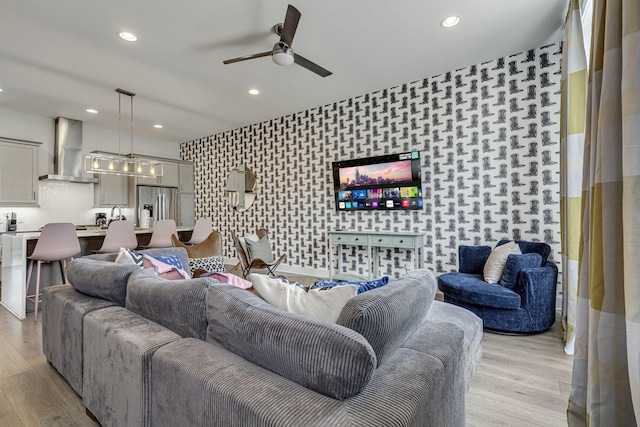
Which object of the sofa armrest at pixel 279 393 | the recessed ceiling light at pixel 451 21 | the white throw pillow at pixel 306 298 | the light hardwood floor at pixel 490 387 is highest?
the recessed ceiling light at pixel 451 21

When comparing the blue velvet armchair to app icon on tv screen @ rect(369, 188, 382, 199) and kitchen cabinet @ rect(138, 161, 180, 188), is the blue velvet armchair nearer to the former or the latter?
app icon on tv screen @ rect(369, 188, 382, 199)

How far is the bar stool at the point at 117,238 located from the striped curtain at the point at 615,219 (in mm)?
4732

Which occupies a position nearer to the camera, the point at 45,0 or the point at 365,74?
the point at 45,0

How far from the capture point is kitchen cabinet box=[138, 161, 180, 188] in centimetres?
664

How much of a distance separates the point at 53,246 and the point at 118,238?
0.69 meters

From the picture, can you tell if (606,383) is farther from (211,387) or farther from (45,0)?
(45,0)

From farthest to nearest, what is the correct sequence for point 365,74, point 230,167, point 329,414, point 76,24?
point 230,167 → point 365,74 → point 76,24 → point 329,414

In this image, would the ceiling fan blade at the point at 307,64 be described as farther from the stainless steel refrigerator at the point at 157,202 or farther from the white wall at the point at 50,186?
the white wall at the point at 50,186

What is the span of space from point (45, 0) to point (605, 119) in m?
3.91

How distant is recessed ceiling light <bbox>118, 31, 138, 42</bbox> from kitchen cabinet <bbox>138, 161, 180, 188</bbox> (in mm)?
3770

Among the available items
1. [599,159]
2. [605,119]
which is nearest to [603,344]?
[599,159]

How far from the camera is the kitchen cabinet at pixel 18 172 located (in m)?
5.05

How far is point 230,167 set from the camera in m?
6.79

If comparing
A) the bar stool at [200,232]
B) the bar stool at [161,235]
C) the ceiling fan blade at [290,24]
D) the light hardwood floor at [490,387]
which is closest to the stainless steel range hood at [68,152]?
the bar stool at [161,235]
